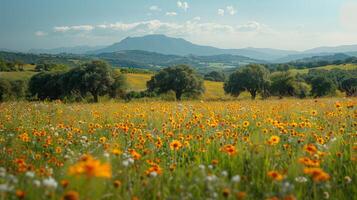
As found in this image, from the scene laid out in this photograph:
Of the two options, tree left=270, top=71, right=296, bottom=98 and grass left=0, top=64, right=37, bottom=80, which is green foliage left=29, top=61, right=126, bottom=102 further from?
grass left=0, top=64, right=37, bottom=80

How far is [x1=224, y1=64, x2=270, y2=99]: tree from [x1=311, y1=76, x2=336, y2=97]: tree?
13.9 m

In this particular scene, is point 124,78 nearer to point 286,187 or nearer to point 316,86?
point 316,86

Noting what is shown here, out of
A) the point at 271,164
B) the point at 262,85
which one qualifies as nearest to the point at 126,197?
the point at 271,164

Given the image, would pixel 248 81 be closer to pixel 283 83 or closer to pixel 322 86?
pixel 283 83

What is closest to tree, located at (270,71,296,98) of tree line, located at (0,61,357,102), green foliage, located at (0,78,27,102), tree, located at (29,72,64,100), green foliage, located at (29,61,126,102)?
tree line, located at (0,61,357,102)

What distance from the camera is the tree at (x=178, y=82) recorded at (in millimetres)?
50594

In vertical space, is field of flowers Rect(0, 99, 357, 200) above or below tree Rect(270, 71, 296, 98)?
above

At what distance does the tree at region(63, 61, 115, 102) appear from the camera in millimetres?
42659

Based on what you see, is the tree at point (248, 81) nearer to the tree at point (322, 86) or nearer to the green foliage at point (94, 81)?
the tree at point (322, 86)

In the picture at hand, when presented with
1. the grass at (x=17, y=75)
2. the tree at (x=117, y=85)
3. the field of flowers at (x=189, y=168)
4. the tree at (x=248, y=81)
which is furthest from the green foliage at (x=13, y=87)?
the field of flowers at (x=189, y=168)

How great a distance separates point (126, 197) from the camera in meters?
2.41

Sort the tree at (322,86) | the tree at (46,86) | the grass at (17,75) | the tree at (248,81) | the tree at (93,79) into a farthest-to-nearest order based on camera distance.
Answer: the grass at (17,75), the tree at (322,86), the tree at (46,86), the tree at (248,81), the tree at (93,79)

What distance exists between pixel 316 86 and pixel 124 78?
128 ft

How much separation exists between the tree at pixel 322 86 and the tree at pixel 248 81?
13903mm
